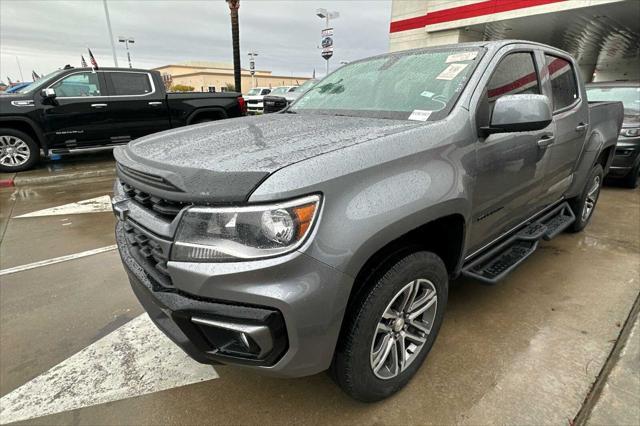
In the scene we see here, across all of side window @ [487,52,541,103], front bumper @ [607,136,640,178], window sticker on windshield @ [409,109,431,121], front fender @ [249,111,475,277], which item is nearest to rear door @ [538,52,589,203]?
side window @ [487,52,541,103]

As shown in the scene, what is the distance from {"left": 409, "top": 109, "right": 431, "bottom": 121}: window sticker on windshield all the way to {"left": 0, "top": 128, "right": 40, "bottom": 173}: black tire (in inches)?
306

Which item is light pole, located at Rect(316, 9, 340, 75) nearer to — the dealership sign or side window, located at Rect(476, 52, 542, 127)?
the dealership sign

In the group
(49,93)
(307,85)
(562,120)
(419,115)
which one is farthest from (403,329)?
(307,85)

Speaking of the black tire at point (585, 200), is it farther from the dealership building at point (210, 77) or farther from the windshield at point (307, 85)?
the dealership building at point (210, 77)

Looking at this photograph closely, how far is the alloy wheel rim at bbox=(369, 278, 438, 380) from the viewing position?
1779mm

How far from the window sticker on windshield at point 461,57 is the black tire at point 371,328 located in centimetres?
127

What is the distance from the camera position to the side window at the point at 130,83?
752 centimetres

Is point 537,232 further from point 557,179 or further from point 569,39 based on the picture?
point 569,39

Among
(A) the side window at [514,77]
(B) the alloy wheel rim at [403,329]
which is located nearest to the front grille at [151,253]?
(B) the alloy wheel rim at [403,329]

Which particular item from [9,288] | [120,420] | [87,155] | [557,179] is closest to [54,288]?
[9,288]

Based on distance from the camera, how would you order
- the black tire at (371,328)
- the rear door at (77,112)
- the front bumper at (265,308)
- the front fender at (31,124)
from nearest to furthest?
the front bumper at (265,308) → the black tire at (371,328) → the front fender at (31,124) → the rear door at (77,112)

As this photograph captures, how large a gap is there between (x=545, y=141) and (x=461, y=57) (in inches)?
34.3

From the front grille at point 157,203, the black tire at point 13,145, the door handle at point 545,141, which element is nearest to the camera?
the front grille at point 157,203

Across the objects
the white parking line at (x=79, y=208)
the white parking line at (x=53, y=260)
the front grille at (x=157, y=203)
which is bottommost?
the white parking line at (x=79, y=208)
